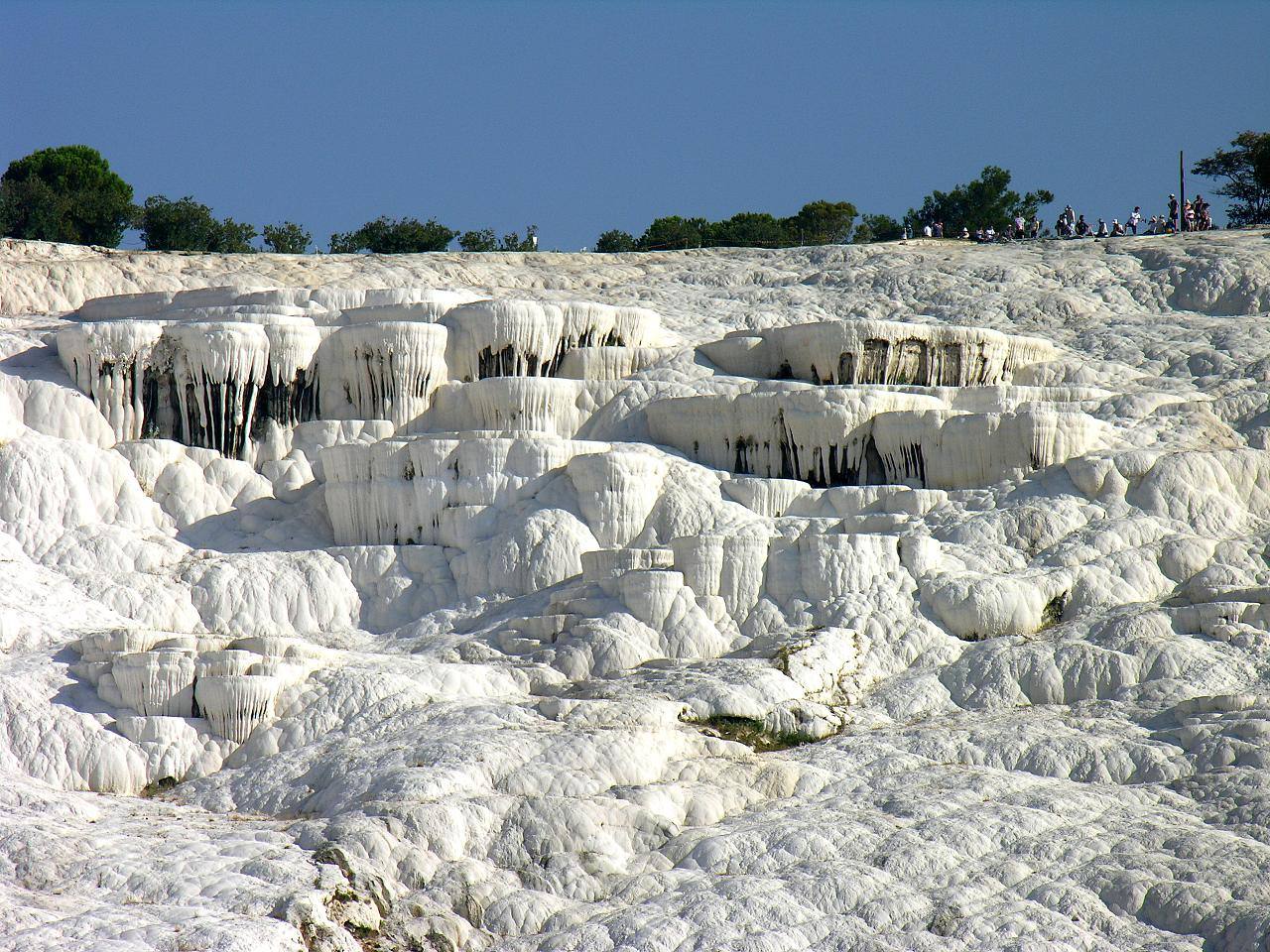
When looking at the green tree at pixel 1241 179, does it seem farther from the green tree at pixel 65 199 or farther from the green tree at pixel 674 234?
the green tree at pixel 65 199

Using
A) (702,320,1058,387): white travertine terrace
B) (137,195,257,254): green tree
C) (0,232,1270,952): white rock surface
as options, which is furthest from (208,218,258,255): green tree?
(702,320,1058,387): white travertine terrace

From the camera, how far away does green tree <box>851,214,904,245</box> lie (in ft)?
195

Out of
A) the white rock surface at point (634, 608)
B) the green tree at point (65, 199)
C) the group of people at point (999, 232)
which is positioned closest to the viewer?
the white rock surface at point (634, 608)

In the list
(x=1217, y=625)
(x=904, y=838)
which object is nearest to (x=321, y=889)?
(x=904, y=838)

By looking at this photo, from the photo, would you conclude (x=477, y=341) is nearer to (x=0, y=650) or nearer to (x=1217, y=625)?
(x=0, y=650)

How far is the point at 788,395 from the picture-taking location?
29.4 meters

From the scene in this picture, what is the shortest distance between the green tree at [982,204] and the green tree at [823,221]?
298 centimetres

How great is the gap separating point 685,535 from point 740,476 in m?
3.08

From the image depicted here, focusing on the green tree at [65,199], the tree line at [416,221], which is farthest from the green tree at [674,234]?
the green tree at [65,199]

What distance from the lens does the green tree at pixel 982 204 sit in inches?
2397

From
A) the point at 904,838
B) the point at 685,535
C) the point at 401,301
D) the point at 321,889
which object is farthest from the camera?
the point at 401,301

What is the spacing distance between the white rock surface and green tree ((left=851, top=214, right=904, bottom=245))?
801 inches

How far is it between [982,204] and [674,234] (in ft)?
38.6

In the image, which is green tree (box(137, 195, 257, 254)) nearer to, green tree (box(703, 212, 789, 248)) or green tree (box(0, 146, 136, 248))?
green tree (box(0, 146, 136, 248))
